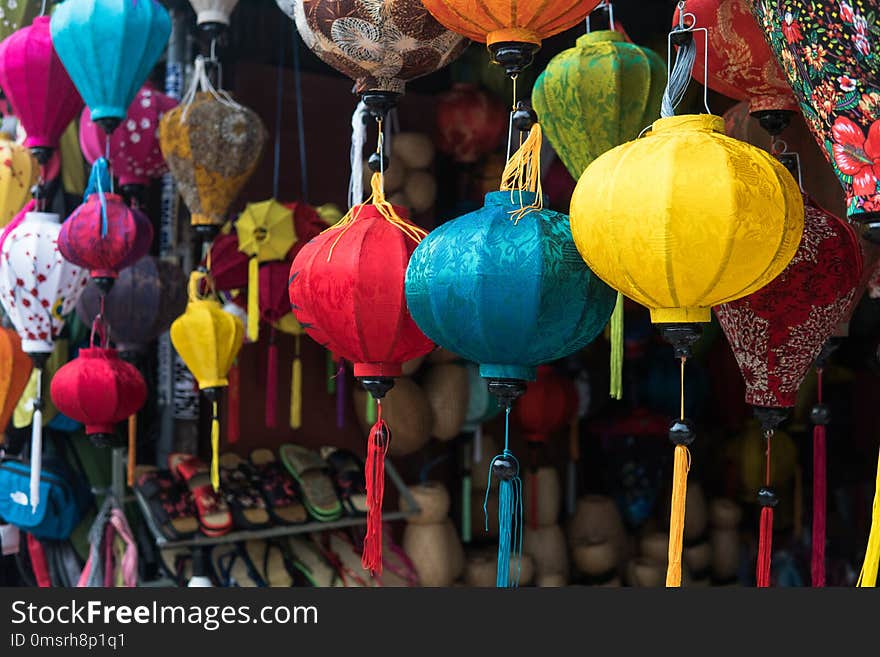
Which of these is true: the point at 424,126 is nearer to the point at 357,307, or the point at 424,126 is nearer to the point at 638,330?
the point at 638,330

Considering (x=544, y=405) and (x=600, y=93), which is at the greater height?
(x=600, y=93)

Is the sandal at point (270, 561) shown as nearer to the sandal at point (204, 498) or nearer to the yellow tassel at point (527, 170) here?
the sandal at point (204, 498)

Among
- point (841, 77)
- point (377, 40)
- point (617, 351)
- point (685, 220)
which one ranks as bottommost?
point (617, 351)

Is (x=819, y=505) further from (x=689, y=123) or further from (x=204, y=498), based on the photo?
(x=204, y=498)

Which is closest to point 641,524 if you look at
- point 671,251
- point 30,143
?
point 30,143

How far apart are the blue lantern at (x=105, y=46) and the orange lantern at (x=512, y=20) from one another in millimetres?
774

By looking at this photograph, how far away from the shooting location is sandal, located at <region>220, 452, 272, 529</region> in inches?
92.5

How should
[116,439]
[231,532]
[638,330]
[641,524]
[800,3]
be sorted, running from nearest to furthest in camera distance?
[800,3] < [116,439] < [231,532] < [638,330] < [641,524]

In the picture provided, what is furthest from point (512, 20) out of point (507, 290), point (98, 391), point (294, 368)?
point (294, 368)

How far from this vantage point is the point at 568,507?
2992mm

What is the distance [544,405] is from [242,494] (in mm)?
809

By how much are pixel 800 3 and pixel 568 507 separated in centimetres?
230

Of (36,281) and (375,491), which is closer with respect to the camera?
(375,491)

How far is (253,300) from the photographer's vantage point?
2.12 metres
